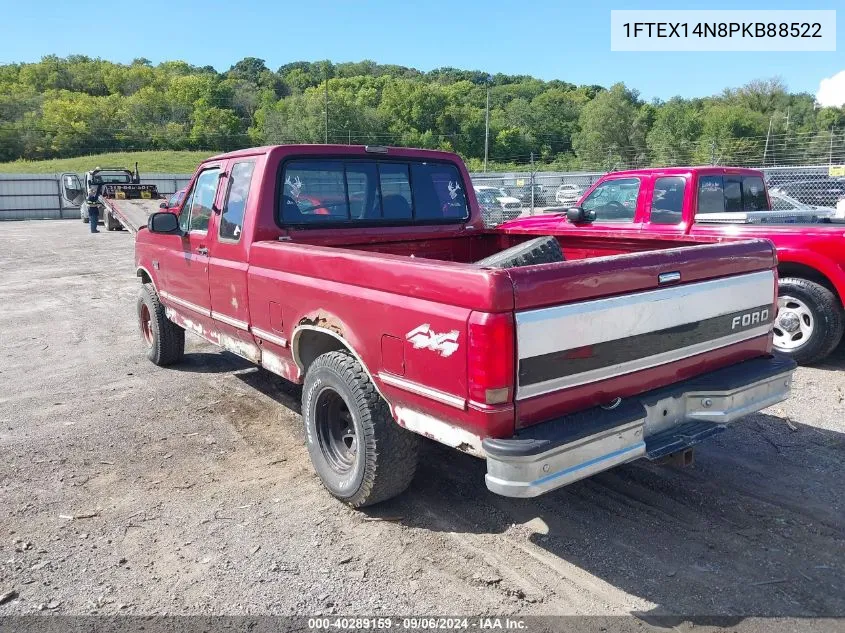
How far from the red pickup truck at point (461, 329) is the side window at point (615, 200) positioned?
3.12m

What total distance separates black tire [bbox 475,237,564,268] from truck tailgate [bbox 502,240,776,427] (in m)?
0.77

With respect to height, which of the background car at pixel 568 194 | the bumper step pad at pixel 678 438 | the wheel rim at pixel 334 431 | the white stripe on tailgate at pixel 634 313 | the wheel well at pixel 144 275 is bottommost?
the wheel rim at pixel 334 431

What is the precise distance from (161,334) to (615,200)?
5.31 m

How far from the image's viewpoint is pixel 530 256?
3.84 m

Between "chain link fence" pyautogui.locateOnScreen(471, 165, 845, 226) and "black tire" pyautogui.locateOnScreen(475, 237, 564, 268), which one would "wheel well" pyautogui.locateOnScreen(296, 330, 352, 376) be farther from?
"chain link fence" pyautogui.locateOnScreen(471, 165, 845, 226)

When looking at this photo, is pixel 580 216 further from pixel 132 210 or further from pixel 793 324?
pixel 132 210

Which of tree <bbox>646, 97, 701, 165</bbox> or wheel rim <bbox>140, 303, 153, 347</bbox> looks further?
tree <bbox>646, 97, 701, 165</bbox>

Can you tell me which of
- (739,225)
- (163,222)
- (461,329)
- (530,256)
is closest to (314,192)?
(163,222)

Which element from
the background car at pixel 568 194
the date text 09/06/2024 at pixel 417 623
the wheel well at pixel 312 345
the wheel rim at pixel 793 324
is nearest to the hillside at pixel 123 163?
the background car at pixel 568 194

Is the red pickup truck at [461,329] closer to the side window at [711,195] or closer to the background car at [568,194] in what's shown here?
the side window at [711,195]

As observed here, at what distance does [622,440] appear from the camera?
294 cm

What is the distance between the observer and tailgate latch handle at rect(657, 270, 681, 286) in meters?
3.13

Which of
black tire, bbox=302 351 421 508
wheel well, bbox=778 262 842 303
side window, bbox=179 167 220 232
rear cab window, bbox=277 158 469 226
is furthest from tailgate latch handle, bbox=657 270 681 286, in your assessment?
wheel well, bbox=778 262 842 303

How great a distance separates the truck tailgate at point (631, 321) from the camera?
9.01ft
